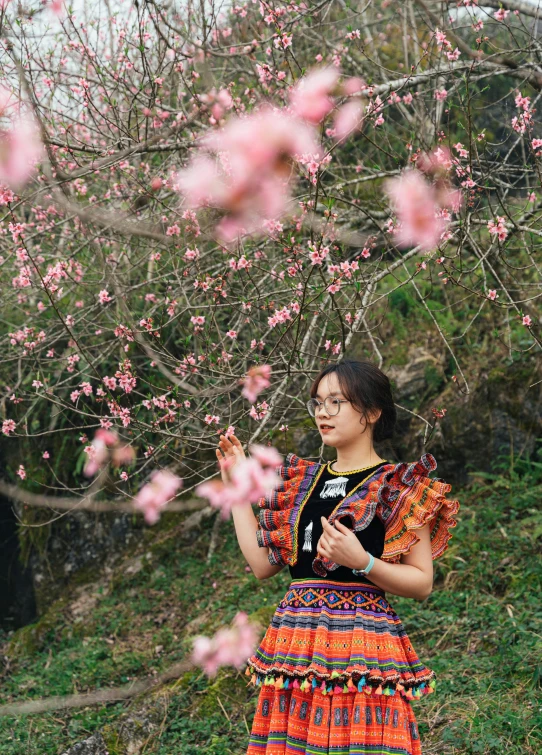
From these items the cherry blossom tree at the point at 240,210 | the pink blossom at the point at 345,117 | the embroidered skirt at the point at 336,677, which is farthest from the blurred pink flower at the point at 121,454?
the pink blossom at the point at 345,117

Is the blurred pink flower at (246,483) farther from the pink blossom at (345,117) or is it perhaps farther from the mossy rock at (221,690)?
the pink blossom at (345,117)

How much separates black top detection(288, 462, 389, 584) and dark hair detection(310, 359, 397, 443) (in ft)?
0.54

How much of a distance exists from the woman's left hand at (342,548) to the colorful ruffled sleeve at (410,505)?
17 cm

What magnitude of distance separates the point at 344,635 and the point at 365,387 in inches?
27.2

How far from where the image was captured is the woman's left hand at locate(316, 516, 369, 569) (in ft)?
6.23

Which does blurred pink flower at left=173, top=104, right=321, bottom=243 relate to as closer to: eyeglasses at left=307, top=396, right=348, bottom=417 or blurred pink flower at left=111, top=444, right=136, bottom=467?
eyeglasses at left=307, top=396, right=348, bottom=417

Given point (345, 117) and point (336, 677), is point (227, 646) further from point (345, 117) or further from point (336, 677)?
point (345, 117)

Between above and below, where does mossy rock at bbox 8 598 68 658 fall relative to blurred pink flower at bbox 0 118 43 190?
below

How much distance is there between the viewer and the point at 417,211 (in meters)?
3.91

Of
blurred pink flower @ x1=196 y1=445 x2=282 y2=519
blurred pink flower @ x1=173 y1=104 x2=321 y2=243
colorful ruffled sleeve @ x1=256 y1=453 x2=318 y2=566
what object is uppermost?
blurred pink flower @ x1=173 y1=104 x2=321 y2=243

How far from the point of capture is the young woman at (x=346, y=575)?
1.94 metres

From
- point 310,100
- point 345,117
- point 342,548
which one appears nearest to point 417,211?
point 310,100

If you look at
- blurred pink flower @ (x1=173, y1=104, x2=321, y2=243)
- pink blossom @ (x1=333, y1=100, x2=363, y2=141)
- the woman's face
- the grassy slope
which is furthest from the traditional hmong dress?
pink blossom @ (x1=333, y1=100, x2=363, y2=141)

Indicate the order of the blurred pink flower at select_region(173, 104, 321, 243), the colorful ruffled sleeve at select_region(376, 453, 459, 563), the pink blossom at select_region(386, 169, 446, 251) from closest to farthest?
1. the colorful ruffled sleeve at select_region(376, 453, 459, 563)
2. the blurred pink flower at select_region(173, 104, 321, 243)
3. the pink blossom at select_region(386, 169, 446, 251)
